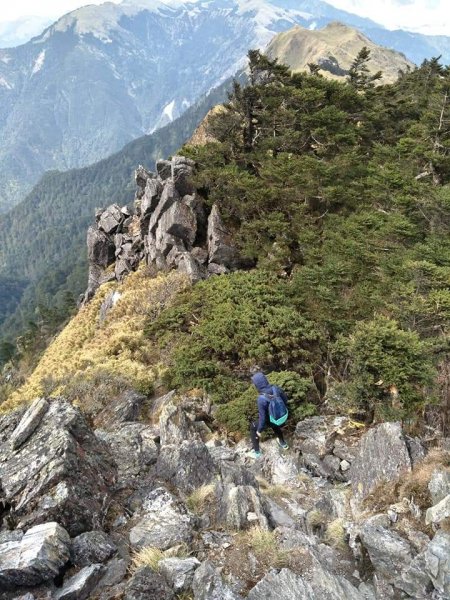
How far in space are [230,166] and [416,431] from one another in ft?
72.8

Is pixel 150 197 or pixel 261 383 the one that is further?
pixel 150 197

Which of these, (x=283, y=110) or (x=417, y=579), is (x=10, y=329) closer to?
(x=283, y=110)

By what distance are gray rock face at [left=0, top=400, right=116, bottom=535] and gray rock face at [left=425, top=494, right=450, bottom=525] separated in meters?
5.38

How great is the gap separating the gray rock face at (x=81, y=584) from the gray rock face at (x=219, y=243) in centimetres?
2099

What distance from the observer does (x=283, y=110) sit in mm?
30469

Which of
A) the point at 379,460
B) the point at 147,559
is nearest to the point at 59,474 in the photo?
the point at 147,559

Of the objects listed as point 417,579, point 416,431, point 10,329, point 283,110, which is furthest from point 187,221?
point 10,329

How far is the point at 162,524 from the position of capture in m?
7.87

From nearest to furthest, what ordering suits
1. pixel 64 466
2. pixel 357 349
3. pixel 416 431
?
pixel 64 466
pixel 416 431
pixel 357 349

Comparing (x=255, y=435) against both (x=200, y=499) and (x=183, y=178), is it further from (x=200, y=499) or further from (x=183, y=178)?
(x=183, y=178)

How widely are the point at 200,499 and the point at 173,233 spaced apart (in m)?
21.9

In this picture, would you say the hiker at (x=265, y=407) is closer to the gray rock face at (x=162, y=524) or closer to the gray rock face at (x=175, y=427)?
the gray rock face at (x=175, y=427)

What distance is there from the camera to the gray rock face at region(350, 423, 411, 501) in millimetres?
8561

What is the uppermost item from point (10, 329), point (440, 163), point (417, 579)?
point (417, 579)
